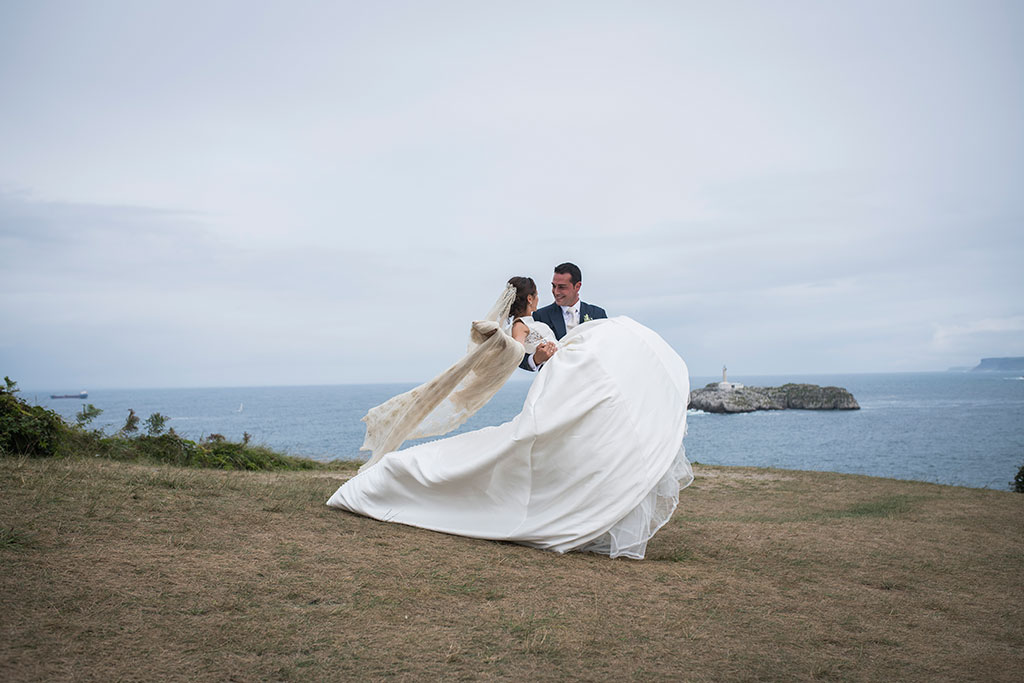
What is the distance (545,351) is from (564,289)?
3.53 feet

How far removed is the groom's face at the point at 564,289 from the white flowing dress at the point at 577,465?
1067 millimetres

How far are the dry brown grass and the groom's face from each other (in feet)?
9.55

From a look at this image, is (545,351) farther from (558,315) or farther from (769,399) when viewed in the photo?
(769,399)

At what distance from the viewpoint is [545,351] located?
724cm

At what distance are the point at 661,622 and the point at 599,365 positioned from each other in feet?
7.84

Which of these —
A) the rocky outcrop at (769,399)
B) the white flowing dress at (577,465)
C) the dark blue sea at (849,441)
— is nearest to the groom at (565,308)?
the white flowing dress at (577,465)

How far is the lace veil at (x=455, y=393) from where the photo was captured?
709 centimetres

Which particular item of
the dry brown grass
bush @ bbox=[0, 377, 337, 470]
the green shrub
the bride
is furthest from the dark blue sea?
the bride

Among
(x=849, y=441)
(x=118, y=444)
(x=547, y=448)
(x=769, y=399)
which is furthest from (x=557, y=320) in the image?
(x=769, y=399)

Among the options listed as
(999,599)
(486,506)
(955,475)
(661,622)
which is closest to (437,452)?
(486,506)

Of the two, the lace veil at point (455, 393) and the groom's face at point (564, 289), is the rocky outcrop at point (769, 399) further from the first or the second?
the lace veil at point (455, 393)

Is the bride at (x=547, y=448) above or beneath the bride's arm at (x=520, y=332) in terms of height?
beneath

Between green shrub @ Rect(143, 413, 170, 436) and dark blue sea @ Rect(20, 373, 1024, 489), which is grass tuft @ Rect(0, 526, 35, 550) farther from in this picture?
green shrub @ Rect(143, 413, 170, 436)

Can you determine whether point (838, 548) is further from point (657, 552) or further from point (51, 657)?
point (51, 657)
